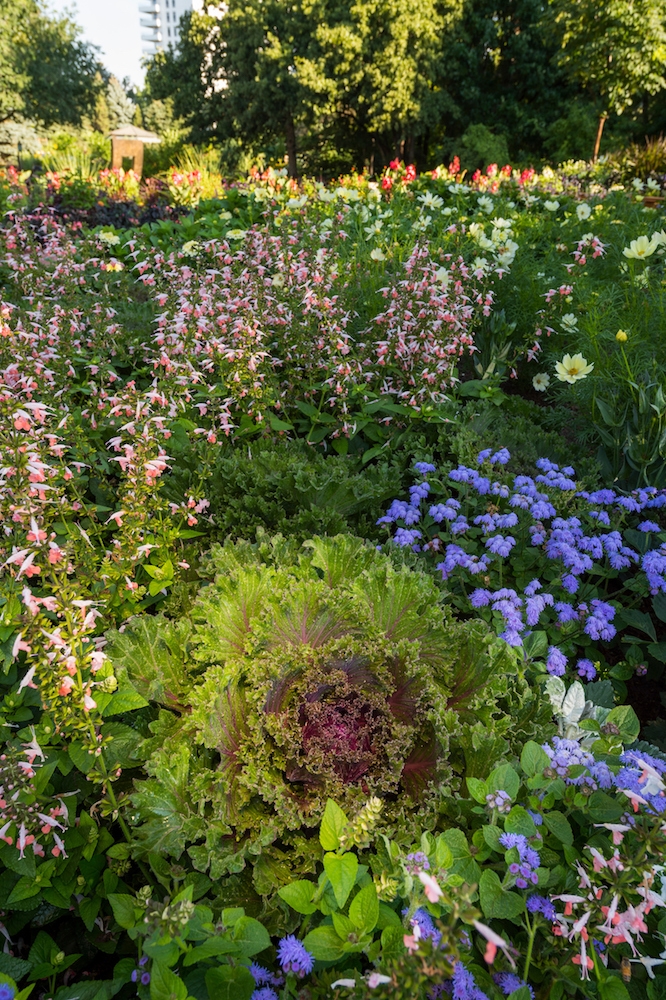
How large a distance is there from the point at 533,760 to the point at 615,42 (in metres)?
17.9

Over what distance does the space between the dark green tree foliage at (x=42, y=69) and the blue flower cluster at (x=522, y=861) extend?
40.9 meters

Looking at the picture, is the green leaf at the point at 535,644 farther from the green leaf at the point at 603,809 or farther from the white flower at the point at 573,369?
the white flower at the point at 573,369

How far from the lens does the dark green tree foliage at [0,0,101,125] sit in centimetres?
A: 3188

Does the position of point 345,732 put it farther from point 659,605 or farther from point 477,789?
point 659,605

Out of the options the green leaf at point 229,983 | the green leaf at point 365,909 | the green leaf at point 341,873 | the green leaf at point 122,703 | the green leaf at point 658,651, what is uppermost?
the green leaf at point 122,703

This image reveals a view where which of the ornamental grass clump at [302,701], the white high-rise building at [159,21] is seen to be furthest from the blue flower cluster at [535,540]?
the white high-rise building at [159,21]

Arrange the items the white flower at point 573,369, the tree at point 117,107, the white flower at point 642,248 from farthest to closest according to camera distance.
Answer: the tree at point 117,107 < the white flower at point 642,248 < the white flower at point 573,369

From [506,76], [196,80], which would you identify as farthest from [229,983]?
[196,80]

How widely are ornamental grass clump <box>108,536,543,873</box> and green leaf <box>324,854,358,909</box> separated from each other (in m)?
0.34

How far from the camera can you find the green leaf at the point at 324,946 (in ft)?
3.32

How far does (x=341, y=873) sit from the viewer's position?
1.06 metres

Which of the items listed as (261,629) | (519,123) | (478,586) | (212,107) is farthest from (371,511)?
(212,107)

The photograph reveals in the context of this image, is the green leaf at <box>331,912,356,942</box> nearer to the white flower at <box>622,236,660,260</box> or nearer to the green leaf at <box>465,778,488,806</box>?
the green leaf at <box>465,778,488,806</box>

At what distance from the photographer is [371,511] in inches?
106
